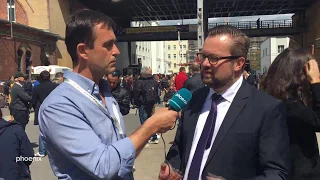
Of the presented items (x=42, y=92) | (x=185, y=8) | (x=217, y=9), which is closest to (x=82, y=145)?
(x=42, y=92)

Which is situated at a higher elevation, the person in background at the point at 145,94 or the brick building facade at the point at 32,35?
the brick building facade at the point at 32,35

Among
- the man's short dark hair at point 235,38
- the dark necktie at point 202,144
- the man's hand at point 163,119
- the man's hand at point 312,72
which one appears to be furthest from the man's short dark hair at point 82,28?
the man's hand at point 312,72

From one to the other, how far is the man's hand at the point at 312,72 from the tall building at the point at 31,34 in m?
20.3

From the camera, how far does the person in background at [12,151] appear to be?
11.5 ft

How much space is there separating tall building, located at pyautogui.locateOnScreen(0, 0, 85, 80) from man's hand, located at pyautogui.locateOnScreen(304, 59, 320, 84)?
798 inches

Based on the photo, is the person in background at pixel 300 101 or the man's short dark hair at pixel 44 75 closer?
the person in background at pixel 300 101

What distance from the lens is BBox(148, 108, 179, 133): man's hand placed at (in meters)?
1.71

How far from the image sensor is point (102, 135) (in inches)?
66.8

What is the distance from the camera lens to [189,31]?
35.9 meters

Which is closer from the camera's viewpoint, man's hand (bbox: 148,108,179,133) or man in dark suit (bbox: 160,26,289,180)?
man's hand (bbox: 148,108,179,133)

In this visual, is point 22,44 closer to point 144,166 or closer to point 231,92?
point 144,166

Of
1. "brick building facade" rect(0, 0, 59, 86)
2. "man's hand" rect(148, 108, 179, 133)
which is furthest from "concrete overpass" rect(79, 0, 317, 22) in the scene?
"man's hand" rect(148, 108, 179, 133)

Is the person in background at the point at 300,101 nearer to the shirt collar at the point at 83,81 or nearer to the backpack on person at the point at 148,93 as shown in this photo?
the shirt collar at the point at 83,81

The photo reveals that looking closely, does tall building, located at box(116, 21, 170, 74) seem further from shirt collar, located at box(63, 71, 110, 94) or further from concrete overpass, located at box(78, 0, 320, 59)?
shirt collar, located at box(63, 71, 110, 94)
